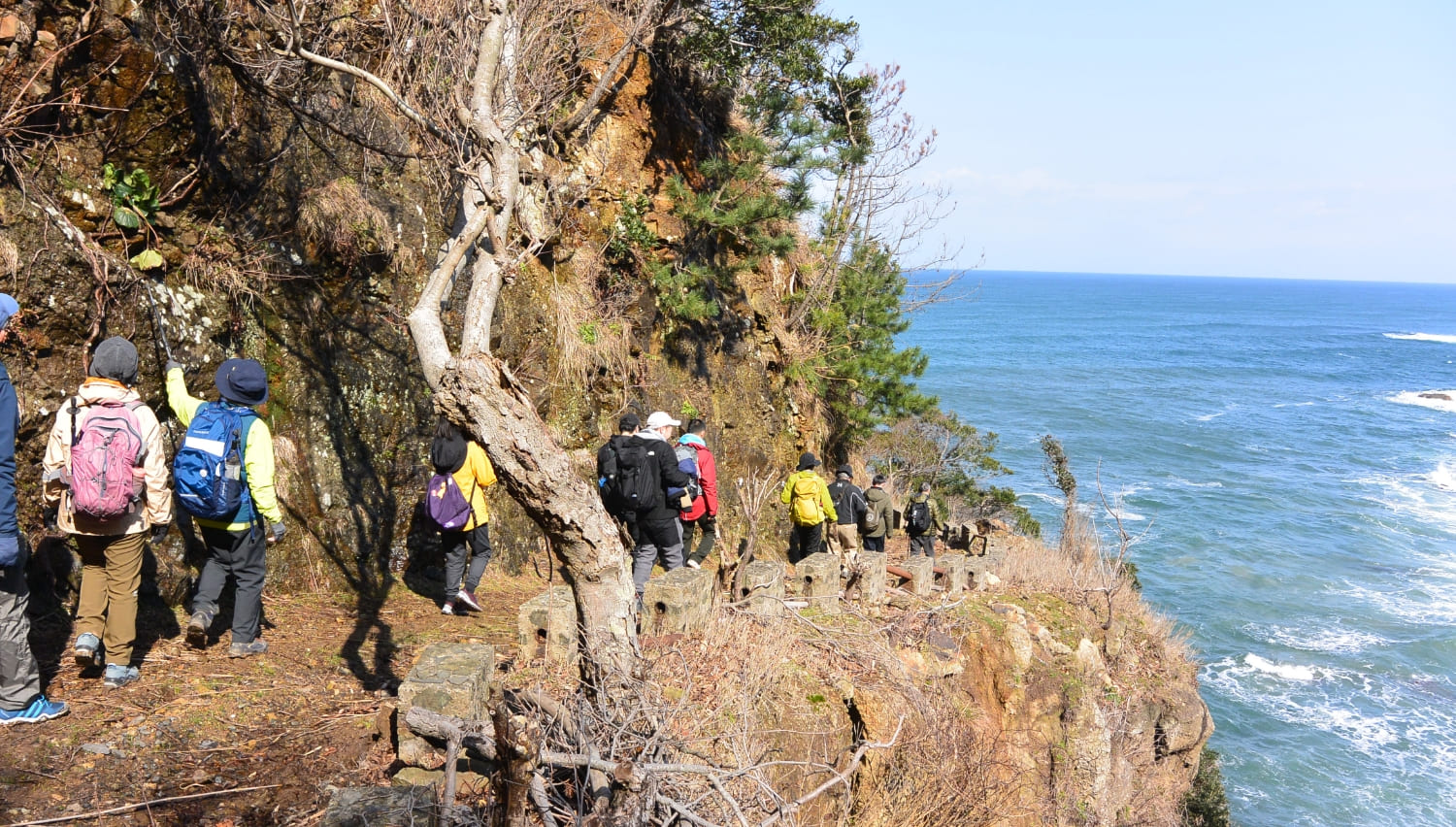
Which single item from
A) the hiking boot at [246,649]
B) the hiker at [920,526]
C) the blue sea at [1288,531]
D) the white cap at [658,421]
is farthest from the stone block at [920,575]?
the hiking boot at [246,649]

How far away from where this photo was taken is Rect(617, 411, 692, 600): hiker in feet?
25.7

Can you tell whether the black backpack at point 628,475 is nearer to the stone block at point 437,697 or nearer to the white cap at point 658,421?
the white cap at point 658,421

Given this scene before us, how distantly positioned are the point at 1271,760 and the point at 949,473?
9454 mm

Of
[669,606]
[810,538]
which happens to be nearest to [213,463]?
[669,606]

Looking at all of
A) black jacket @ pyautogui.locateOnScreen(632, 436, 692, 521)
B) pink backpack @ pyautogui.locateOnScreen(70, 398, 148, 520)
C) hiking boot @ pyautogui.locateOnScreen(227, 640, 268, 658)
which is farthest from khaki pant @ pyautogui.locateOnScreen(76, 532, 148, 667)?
black jacket @ pyautogui.locateOnScreen(632, 436, 692, 521)

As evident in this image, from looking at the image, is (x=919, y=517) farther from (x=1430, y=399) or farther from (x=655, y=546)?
(x=1430, y=399)

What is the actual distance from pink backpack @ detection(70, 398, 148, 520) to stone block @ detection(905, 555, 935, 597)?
24.0ft

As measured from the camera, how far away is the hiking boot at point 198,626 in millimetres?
5879

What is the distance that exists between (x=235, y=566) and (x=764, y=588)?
3974mm

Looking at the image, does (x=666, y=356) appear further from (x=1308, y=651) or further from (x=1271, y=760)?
(x=1308, y=651)

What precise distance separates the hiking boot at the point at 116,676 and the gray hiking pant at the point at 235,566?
0.58m

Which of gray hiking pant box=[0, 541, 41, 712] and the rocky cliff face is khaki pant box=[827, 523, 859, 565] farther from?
gray hiking pant box=[0, 541, 41, 712]

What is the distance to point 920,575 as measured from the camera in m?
9.75

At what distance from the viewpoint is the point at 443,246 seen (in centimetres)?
1002
